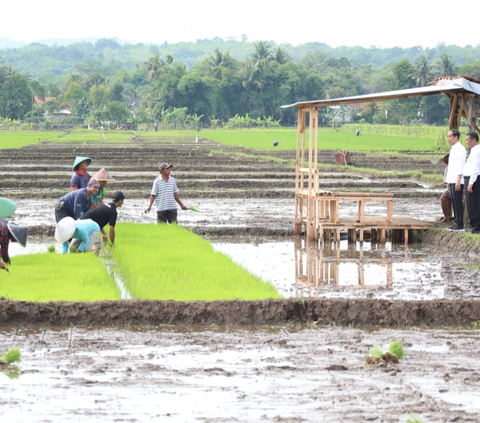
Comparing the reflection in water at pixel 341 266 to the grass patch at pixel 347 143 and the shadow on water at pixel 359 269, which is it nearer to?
the shadow on water at pixel 359 269

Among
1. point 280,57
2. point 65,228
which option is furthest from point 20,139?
point 280,57

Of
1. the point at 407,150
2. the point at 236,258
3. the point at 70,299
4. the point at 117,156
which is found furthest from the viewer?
the point at 407,150

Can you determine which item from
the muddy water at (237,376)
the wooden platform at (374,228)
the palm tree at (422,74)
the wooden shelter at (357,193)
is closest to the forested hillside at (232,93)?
the palm tree at (422,74)

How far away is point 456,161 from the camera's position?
36.4 feet

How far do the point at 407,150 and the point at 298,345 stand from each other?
3477 centimetres

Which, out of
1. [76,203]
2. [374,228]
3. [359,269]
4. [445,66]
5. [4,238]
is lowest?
[359,269]

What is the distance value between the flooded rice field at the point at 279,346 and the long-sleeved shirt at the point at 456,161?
3.19 feet

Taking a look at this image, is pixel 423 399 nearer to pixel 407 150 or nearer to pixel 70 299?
pixel 70 299

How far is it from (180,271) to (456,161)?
15.6 feet

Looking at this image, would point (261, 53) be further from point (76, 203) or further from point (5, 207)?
point (5, 207)

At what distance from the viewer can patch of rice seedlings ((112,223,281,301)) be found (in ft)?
24.3

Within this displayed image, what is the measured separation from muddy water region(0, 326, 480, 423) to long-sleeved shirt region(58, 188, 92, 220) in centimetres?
317

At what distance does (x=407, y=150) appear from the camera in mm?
39531

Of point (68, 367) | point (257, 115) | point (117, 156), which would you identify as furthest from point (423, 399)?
point (257, 115)
